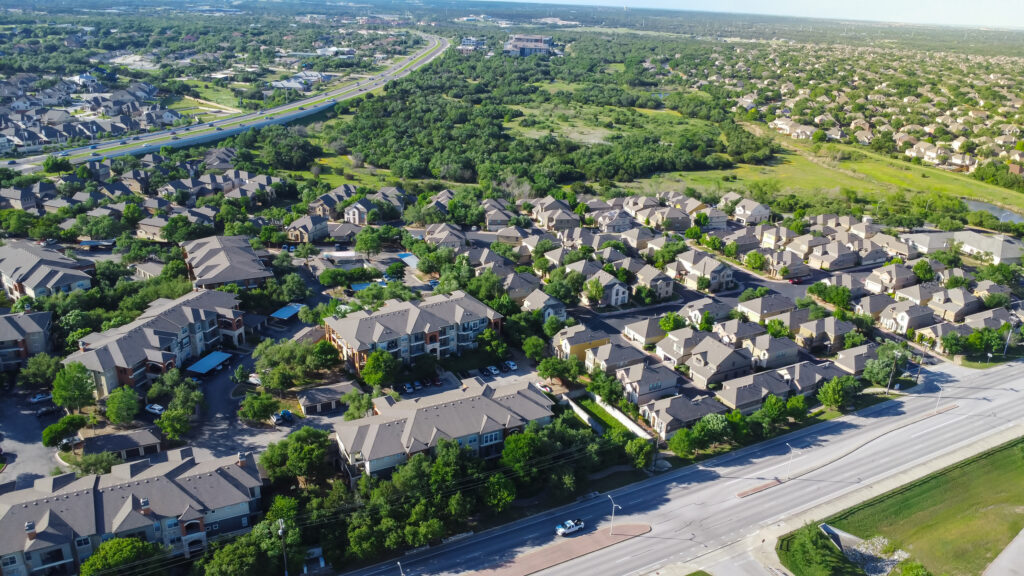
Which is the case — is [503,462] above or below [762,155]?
below

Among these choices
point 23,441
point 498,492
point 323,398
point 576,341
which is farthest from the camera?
point 576,341

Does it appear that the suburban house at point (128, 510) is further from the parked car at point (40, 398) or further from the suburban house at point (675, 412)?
the suburban house at point (675, 412)

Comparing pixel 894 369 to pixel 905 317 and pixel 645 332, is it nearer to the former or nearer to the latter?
pixel 905 317

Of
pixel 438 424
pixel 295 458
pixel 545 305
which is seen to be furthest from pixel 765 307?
pixel 295 458

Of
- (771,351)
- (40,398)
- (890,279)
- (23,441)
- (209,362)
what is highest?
(890,279)

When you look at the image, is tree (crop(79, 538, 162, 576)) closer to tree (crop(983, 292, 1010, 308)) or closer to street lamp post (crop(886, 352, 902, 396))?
street lamp post (crop(886, 352, 902, 396))

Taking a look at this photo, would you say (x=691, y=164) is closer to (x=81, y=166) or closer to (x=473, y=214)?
(x=473, y=214)

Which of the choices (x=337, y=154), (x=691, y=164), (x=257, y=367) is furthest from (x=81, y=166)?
(x=691, y=164)
